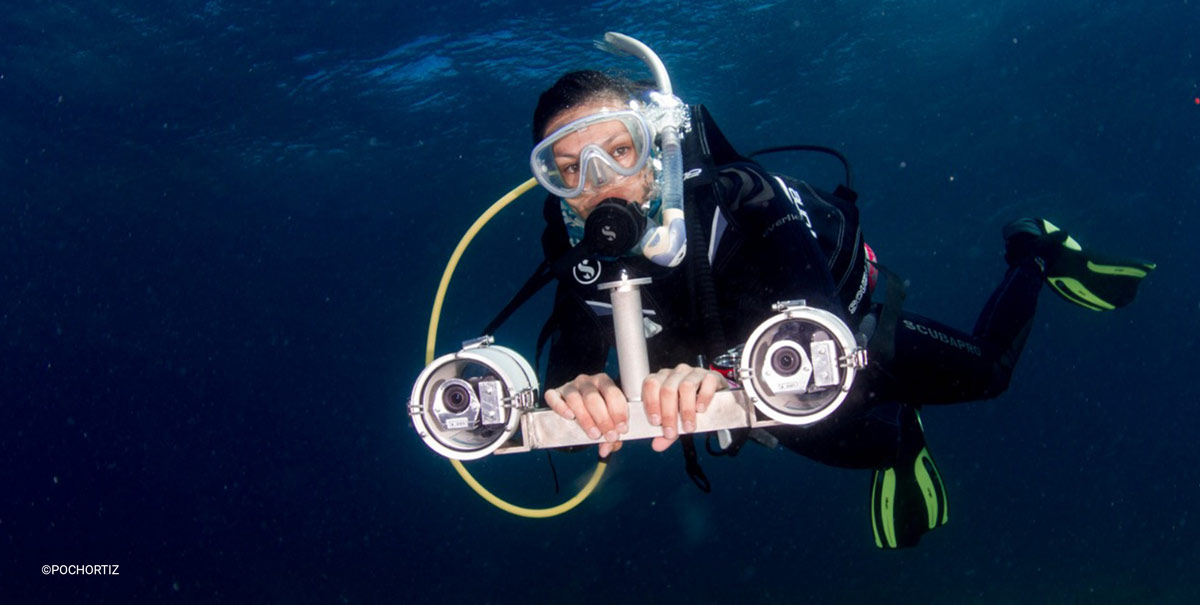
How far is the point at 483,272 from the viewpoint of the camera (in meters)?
41.5

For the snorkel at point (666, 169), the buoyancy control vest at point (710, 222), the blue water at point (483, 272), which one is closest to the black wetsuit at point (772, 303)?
the buoyancy control vest at point (710, 222)

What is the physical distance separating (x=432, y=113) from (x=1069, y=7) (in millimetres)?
19864

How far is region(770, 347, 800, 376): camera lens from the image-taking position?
5.74ft

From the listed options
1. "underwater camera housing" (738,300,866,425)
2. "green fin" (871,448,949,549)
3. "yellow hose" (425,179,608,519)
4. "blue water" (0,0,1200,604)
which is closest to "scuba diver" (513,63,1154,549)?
"underwater camera housing" (738,300,866,425)

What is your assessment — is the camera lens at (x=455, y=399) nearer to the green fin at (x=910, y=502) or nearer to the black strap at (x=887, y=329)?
the black strap at (x=887, y=329)

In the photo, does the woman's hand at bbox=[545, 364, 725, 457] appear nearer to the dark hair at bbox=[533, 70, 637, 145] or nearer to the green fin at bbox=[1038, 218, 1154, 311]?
the dark hair at bbox=[533, 70, 637, 145]

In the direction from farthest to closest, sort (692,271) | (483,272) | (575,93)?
(483,272), (575,93), (692,271)

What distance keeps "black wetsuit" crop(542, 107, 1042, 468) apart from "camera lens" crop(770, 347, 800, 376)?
0.71 meters

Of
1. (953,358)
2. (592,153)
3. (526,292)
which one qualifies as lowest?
(953,358)

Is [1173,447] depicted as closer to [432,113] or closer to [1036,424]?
[1036,424]

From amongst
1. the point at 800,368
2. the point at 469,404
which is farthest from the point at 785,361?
the point at 469,404

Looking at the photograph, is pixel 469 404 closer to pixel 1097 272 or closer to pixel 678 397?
pixel 678 397

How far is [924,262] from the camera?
44.4 metres

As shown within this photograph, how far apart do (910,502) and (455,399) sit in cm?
493
